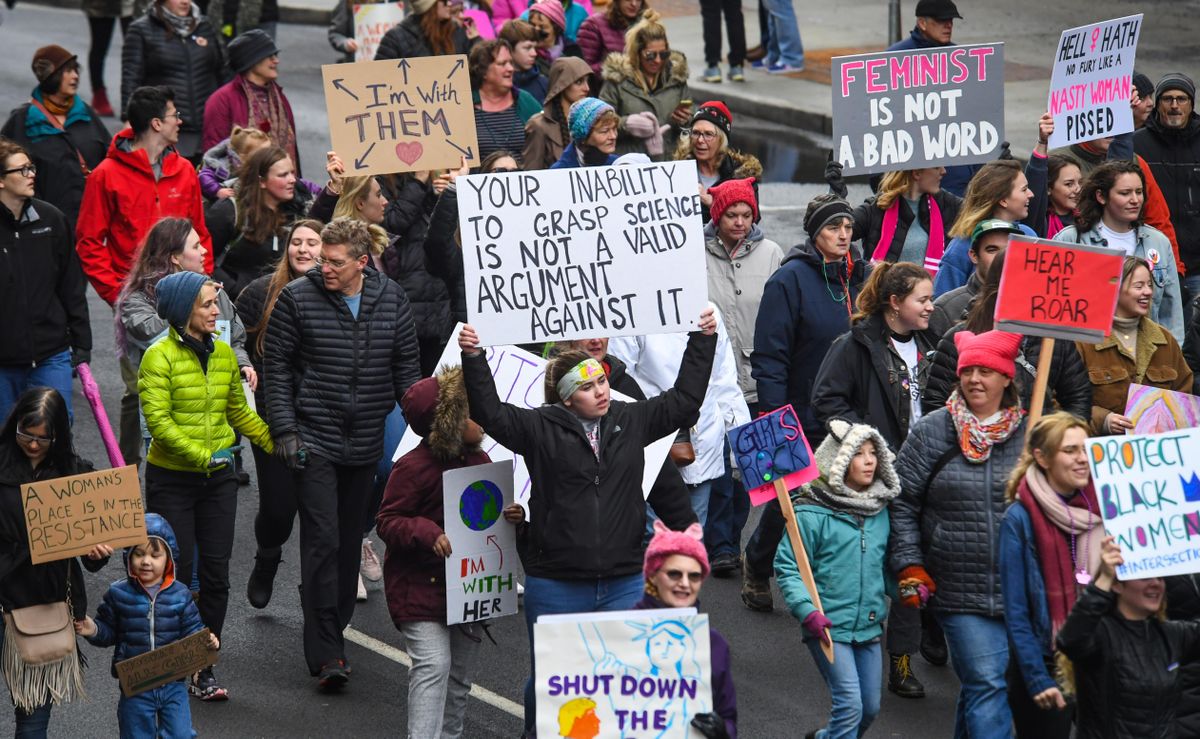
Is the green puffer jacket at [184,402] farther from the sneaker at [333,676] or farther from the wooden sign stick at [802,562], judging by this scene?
the wooden sign stick at [802,562]

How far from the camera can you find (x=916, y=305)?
8141 millimetres

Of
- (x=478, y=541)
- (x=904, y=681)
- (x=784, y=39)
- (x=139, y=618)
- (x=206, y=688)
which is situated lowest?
(x=904, y=681)

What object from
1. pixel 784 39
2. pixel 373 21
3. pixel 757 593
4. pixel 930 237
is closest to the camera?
pixel 757 593

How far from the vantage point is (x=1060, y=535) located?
6.54 meters

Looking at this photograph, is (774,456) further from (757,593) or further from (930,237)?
(930,237)

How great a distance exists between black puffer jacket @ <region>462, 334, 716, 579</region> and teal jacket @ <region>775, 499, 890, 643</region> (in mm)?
670

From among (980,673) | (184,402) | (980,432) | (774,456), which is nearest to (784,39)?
(184,402)

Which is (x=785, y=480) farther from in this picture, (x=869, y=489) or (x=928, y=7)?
(x=928, y=7)

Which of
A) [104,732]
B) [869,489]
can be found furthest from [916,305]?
[104,732]

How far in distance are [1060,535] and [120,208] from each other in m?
6.05

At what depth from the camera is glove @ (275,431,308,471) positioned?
319 inches

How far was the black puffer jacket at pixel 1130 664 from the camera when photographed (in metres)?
6.00

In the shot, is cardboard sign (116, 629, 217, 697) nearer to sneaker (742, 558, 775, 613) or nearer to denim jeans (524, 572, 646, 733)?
denim jeans (524, 572, 646, 733)

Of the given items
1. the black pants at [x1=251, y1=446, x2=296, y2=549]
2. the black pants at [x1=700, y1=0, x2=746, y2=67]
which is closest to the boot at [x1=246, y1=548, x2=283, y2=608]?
the black pants at [x1=251, y1=446, x2=296, y2=549]
